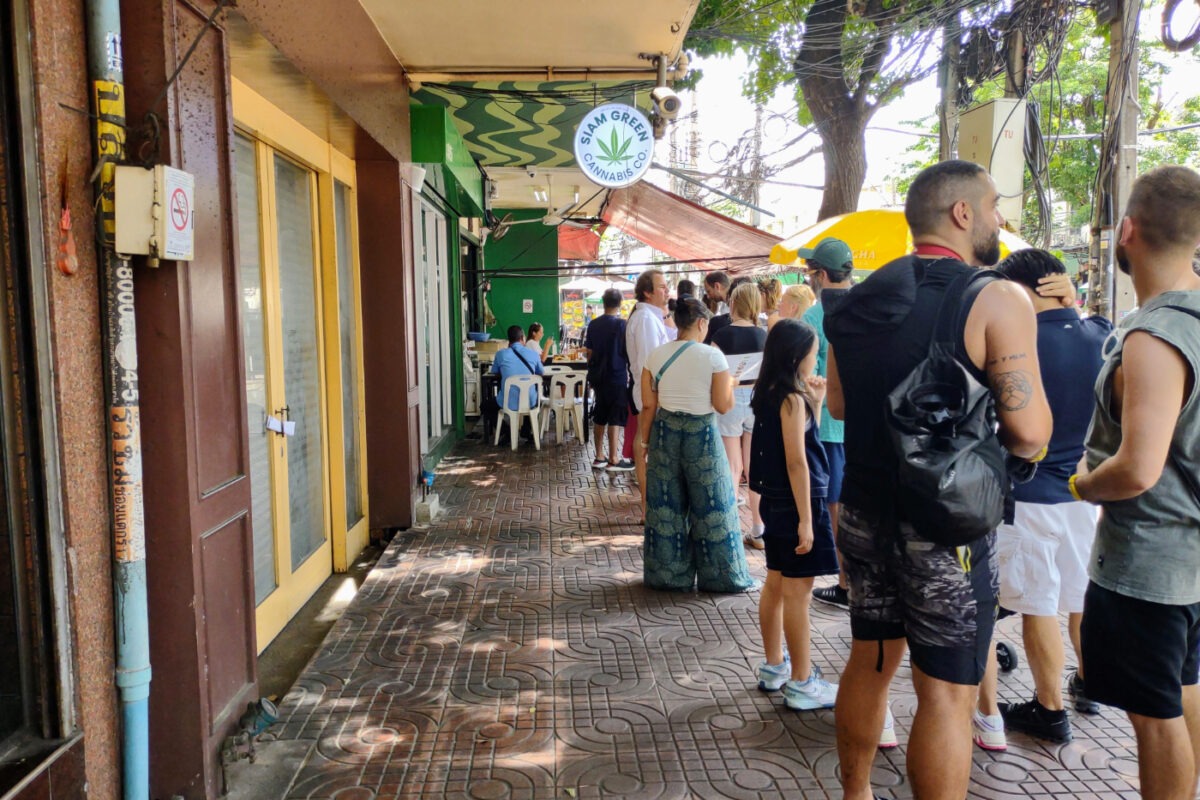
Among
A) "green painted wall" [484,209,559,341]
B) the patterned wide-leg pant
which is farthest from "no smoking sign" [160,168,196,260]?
"green painted wall" [484,209,559,341]

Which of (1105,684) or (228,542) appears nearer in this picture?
(1105,684)

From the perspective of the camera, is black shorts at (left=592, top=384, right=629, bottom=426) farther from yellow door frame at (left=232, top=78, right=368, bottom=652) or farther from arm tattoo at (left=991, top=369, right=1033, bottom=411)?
arm tattoo at (left=991, top=369, right=1033, bottom=411)

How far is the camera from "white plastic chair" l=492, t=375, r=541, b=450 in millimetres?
10641

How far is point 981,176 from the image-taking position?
2.38m

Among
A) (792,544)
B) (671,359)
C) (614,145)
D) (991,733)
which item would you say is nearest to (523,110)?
(614,145)

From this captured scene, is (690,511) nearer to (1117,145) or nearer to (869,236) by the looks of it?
(869,236)

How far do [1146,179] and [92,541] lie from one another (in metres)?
3.20

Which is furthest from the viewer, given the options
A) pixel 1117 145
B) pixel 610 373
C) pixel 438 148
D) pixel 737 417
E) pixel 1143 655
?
pixel 610 373

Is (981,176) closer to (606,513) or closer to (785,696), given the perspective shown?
(785,696)

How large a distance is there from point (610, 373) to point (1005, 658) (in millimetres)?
5654

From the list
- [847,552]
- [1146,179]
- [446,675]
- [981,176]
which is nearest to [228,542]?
[446,675]

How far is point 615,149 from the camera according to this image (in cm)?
698

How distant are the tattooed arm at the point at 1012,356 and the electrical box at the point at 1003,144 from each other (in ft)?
17.6

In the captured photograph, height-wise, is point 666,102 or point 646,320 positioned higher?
point 666,102
